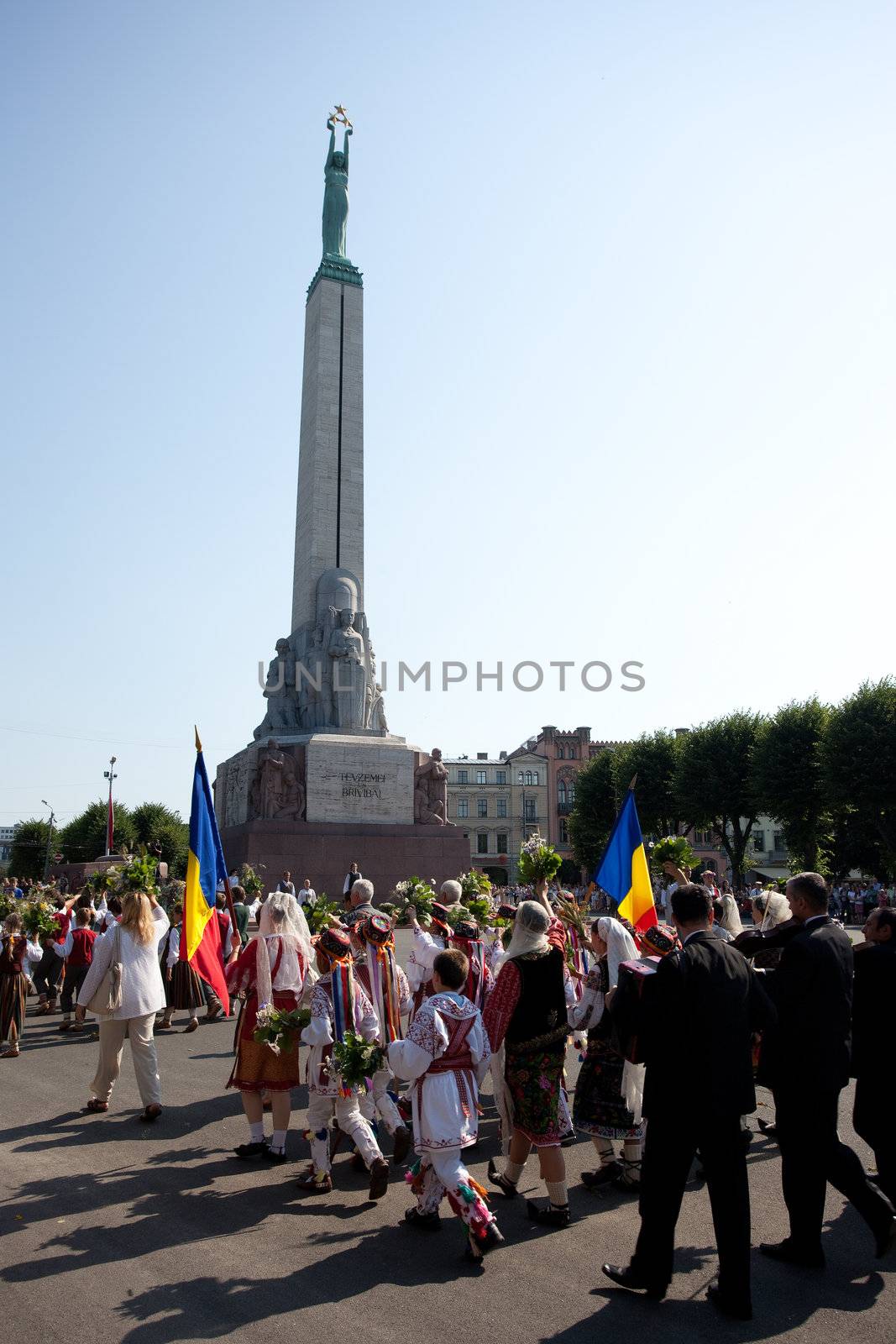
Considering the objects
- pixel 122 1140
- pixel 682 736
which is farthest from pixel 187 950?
pixel 682 736

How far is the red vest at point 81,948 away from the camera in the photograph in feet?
43.9

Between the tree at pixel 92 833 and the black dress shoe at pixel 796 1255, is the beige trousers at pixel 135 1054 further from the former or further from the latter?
the tree at pixel 92 833


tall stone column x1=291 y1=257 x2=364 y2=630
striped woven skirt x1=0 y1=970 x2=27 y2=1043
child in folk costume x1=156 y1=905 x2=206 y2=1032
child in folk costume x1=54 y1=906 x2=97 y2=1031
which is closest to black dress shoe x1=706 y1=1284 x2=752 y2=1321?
striped woven skirt x1=0 y1=970 x2=27 y2=1043

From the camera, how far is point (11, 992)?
1146 cm

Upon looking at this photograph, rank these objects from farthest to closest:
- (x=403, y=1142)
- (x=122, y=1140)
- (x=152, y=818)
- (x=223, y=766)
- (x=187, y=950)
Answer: (x=152, y=818) → (x=223, y=766) → (x=187, y=950) → (x=122, y=1140) → (x=403, y=1142)

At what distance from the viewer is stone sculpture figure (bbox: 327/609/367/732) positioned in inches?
1152

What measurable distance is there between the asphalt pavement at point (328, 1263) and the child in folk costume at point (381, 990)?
1.38 feet

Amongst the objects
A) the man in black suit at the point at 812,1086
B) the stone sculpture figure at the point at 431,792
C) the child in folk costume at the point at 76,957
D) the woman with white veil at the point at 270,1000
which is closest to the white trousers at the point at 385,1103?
the woman with white veil at the point at 270,1000

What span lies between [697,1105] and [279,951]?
3780 millimetres

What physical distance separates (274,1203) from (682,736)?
4871 centimetres

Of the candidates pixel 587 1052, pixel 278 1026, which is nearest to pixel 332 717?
pixel 278 1026

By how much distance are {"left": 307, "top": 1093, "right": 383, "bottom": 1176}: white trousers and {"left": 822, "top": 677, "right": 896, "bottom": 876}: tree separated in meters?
34.8

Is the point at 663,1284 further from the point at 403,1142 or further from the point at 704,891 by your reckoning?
the point at 403,1142

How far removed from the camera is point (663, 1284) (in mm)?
4863
